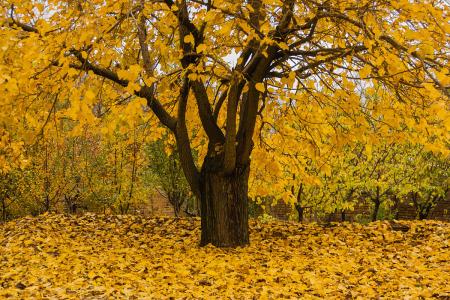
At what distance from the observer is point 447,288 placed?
16.5 ft

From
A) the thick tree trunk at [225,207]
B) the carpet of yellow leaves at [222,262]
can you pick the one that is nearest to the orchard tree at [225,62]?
the thick tree trunk at [225,207]

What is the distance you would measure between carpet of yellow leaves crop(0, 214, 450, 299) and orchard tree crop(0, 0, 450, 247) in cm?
90

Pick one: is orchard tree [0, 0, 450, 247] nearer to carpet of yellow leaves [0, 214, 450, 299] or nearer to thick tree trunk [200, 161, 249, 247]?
thick tree trunk [200, 161, 249, 247]

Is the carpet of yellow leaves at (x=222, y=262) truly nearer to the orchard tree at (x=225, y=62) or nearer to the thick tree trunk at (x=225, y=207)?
the thick tree trunk at (x=225, y=207)

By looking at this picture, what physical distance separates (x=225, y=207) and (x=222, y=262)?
1130mm

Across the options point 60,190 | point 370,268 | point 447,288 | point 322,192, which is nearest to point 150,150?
point 60,190

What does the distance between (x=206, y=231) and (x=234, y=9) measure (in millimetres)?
3571

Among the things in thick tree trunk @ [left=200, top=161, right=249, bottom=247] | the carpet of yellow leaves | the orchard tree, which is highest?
the orchard tree

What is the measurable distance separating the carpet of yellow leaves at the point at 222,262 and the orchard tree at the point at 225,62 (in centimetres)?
90

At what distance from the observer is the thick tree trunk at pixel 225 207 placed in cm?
742

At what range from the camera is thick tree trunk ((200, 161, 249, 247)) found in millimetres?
7422

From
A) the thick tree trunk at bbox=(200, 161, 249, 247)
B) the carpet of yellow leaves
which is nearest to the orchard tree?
the thick tree trunk at bbox=(200, 161, 249, 247)

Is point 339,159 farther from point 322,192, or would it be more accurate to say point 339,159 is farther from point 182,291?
point 182,291

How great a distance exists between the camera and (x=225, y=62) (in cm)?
725
